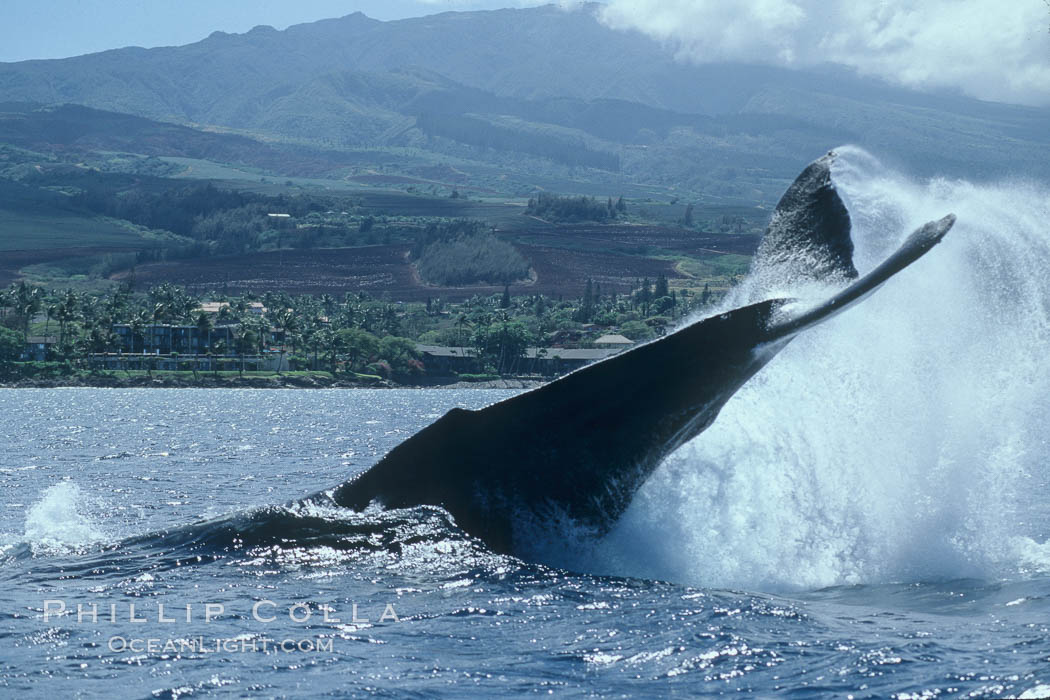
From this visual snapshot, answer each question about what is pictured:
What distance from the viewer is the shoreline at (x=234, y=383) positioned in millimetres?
119188

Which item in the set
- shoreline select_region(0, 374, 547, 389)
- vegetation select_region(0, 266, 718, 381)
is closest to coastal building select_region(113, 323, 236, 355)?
vegetation select_region(0, 266, 718, 381)

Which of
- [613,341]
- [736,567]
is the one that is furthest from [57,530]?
[613,341]

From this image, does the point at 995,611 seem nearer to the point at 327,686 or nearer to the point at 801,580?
the point at 801,580

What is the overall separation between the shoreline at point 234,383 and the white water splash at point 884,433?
99.9 m

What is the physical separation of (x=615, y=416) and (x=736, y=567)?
313cm

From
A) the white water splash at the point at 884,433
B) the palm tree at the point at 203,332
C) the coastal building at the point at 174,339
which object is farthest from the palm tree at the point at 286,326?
the white water splash at the point at 884,433

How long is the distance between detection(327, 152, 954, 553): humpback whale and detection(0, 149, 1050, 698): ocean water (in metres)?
0.34

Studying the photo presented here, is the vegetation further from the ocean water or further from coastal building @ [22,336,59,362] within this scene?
the ocean water

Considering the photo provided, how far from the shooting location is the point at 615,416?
34.1ft

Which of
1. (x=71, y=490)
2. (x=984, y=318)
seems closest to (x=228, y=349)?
(x=71, y=490)

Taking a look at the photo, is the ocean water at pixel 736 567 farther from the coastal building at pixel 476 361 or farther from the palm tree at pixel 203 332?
the coastal building at pixel 476 361

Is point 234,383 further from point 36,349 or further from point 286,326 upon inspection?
point 36,349

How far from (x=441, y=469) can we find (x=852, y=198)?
4.23 metres

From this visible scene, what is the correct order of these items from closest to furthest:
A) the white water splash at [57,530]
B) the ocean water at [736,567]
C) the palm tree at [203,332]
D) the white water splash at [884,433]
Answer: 1. the ocean water at [736,567]
2. the white water splash at [884,433]
3. the white water splash at [57,530]
4. the palm tree at [203,332]
